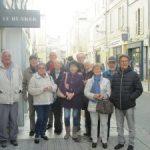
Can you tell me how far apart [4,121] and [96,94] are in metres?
2.00

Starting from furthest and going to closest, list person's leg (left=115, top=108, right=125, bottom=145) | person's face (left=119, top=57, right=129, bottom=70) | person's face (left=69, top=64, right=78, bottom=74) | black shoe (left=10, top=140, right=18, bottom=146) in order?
person's face (left=69, top=64, right=78, bottom=74)
black shoe (left=10, top=140, right=18, bottom=146)
person's leg (left=115, top=108, right=125, bottom=145)
person's face (left=119, top=57, right=129, bottom=70)

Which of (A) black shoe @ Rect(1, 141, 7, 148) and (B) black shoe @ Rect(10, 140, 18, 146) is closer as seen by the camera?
(A) black shoe @ Rect(1, 141, 7, 148)

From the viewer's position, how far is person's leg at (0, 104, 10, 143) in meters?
8.27

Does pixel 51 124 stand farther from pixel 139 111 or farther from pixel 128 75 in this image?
pixel 139 111

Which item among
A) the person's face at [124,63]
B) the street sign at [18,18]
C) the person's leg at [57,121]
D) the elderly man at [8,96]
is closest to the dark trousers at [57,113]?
the person's leg at [57,121]

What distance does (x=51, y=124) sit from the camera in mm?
10227

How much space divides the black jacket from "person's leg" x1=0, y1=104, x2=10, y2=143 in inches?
90.5

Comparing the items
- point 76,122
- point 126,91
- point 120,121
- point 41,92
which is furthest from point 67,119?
point 126,91

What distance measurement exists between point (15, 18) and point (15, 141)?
9.07ft

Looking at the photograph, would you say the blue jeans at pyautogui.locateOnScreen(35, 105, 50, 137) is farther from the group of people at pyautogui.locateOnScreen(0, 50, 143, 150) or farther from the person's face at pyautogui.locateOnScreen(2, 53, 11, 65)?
the person's face at pyautogui.locateOnScreen(2, 53, 11, 65)

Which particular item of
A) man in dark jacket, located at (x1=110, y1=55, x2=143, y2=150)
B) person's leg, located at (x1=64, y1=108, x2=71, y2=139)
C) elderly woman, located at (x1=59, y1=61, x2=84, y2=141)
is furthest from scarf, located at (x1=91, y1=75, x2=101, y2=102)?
person's leg, located at (x1=64, y1=108, x2=71, y2=139)

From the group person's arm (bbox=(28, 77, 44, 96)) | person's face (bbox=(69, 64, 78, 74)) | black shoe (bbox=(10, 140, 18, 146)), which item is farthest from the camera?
person's face (bbox=(69, 64, 78, 74))

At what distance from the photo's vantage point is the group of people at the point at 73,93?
7789mm

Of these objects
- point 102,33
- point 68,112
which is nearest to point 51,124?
point 68,112
